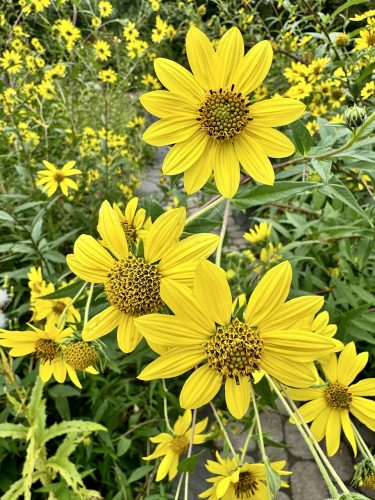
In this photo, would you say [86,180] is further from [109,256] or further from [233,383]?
[233,383]

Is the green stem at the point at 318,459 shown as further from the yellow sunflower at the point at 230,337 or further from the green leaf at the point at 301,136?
the green leaf at the point at 301,136

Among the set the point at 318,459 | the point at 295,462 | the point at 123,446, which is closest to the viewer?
the point at 318,459

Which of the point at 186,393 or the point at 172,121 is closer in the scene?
the point at 186,393

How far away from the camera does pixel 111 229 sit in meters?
0.64

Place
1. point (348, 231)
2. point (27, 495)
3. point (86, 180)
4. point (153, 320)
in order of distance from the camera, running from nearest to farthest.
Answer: point (153, 320) < point (27, 495) < point (348, 231) < point (86, 180)

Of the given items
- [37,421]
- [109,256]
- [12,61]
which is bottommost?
[37,421]

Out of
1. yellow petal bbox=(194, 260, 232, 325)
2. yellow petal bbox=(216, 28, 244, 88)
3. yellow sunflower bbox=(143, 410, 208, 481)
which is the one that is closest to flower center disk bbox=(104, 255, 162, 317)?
yellow petal bbox=(194, 260, 232, 325)

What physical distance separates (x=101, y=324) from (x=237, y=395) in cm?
23

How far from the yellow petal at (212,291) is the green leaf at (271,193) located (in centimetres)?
22

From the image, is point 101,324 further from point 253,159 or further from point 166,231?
point 253,159

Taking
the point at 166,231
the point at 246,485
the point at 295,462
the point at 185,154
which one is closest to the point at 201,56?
the point at 185,154

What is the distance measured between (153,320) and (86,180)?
1.97 m

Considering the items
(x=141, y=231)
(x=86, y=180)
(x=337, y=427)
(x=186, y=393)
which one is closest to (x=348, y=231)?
(x=337, y=427)

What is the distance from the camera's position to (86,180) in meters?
2.36
